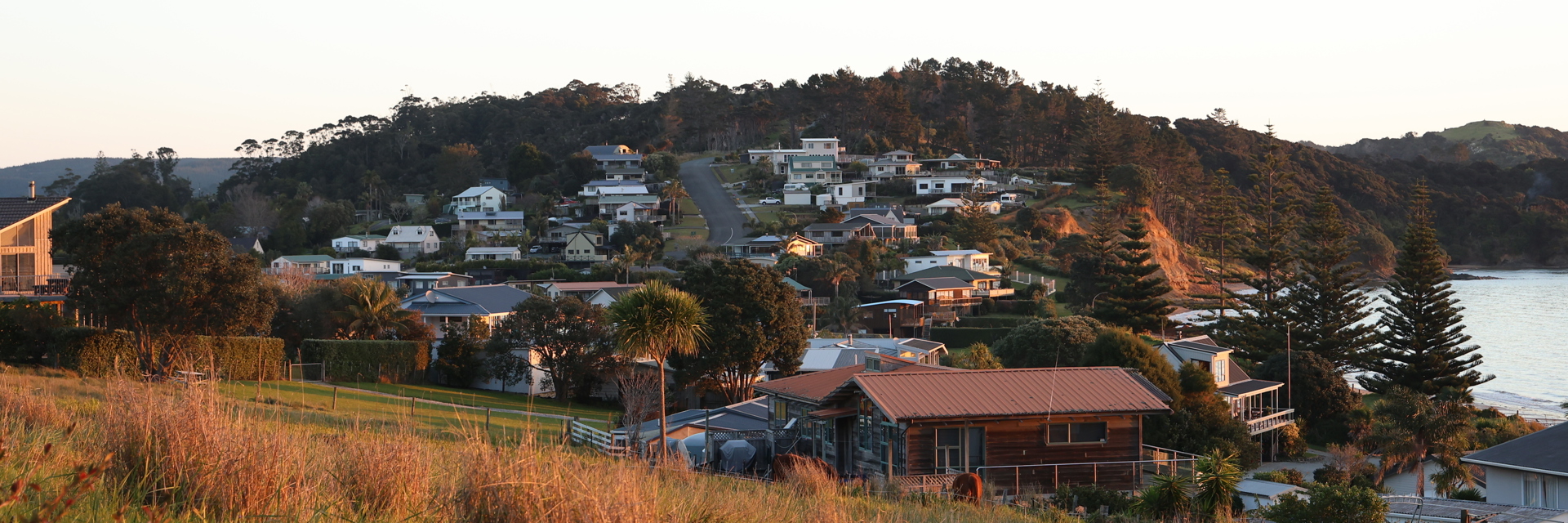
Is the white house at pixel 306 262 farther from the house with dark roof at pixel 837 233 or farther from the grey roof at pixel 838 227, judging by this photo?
the grey roof at pixel 838 227

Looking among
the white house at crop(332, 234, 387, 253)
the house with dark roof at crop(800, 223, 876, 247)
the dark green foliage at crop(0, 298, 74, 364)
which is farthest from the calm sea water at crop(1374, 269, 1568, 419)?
the white house at crop(332, 234, 387, 253)

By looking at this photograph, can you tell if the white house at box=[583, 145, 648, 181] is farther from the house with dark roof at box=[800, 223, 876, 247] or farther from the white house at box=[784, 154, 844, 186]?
the house with dark roof at box=[800, 223, 876, 247]

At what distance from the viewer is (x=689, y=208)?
85438 mm

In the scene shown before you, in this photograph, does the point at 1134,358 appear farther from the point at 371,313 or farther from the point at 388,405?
the point at 371,313

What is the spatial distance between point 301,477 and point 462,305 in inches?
1593

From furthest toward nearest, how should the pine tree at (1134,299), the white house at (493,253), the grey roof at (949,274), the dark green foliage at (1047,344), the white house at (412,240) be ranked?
the white house at (412,240), the white house at (493,253), the grey roof at (949,274), the pine tree at (1134,299), the dark green foliage at (1047,344)

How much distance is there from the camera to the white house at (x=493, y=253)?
2771 inches

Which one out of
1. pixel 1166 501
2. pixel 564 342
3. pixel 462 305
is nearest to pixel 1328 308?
pixel 564 342

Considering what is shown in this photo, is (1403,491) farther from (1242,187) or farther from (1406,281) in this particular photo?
(1242,187)

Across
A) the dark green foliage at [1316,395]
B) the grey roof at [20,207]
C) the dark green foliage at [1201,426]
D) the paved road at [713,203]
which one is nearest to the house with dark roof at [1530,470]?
the dark green foliage at [1201,426]

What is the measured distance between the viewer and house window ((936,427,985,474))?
718 inches

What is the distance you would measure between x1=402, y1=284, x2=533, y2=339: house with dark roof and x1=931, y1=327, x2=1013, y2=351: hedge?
1950 centimetres

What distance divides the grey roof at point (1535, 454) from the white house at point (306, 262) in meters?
61.7

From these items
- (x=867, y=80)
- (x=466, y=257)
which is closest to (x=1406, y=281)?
(x=466, y=257)
